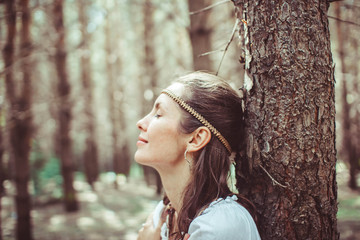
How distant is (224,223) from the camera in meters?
1.40

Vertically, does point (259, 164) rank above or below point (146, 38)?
below

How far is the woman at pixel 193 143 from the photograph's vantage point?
1.66 m

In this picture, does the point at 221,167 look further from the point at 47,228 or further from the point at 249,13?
the point at 47,228

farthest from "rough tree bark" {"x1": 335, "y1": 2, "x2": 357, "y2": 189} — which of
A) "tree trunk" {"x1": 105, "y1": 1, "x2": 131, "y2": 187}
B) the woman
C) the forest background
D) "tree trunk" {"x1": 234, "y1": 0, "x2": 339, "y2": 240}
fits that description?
"tree trunk" {"x1": 105, "y1": 1, "x2": 131, "y2": 187}

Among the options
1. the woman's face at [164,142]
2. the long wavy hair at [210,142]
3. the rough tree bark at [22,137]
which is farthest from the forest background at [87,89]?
the woman's face at [164,142]

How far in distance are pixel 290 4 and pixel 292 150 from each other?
79 cm

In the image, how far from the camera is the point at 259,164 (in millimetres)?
1664

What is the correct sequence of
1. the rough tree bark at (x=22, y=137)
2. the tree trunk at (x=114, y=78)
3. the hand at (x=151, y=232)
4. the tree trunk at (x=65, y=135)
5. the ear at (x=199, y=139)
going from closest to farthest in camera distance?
the ear at (x=199, y=139) < the hand at (x=151, y=232) < the rough tree bark at (x=22, y=137) < the tree trunk at (x=65, y=135) < the tree trunk at (x=114, y=78)

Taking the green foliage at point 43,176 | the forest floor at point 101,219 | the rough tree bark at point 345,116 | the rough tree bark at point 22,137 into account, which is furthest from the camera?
the green foliage at point 43,176

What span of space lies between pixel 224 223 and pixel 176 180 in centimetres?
49

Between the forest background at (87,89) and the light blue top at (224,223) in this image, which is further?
the forest background at (87,89)

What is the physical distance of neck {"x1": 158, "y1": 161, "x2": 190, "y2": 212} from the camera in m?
1.77

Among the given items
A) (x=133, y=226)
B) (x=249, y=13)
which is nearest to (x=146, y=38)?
(x=133, y=226)

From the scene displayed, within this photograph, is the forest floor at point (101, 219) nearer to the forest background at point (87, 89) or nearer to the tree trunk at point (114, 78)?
the forest background at point (87, 89)
